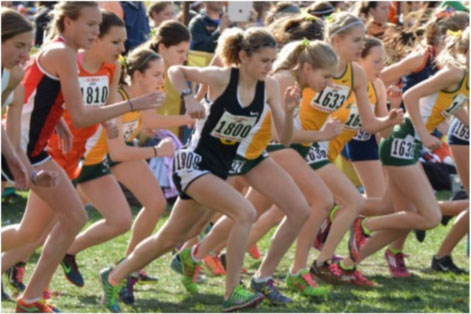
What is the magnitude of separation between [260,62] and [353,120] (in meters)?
1.77

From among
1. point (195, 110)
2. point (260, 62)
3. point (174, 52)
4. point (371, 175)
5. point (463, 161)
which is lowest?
point (371, 175)

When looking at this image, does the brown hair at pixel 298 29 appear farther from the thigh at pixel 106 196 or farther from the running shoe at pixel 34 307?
the running shoe at pixel 34 307

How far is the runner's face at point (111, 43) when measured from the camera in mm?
6855

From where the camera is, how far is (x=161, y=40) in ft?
28.0

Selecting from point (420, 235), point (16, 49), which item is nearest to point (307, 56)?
point (16, 49)

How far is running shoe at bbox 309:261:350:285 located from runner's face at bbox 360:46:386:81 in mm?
1468

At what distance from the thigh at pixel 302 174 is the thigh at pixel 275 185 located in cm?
44

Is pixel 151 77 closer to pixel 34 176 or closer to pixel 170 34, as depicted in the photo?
pixel 170 34

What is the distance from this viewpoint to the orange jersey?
6.92 metres

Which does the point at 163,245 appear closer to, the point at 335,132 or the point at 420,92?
the point at 335,132

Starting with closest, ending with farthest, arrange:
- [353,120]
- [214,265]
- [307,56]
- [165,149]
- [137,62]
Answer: [165,149], [307,56], [137,62], [214,265], [353,120]

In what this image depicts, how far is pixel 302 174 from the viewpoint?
25.2 feet

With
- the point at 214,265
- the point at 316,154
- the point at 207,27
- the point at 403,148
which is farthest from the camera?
the point at 207,27

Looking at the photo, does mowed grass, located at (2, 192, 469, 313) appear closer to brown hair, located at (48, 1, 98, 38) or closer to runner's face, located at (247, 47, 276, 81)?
runner's face, located at (247, 47, 276, 81)
